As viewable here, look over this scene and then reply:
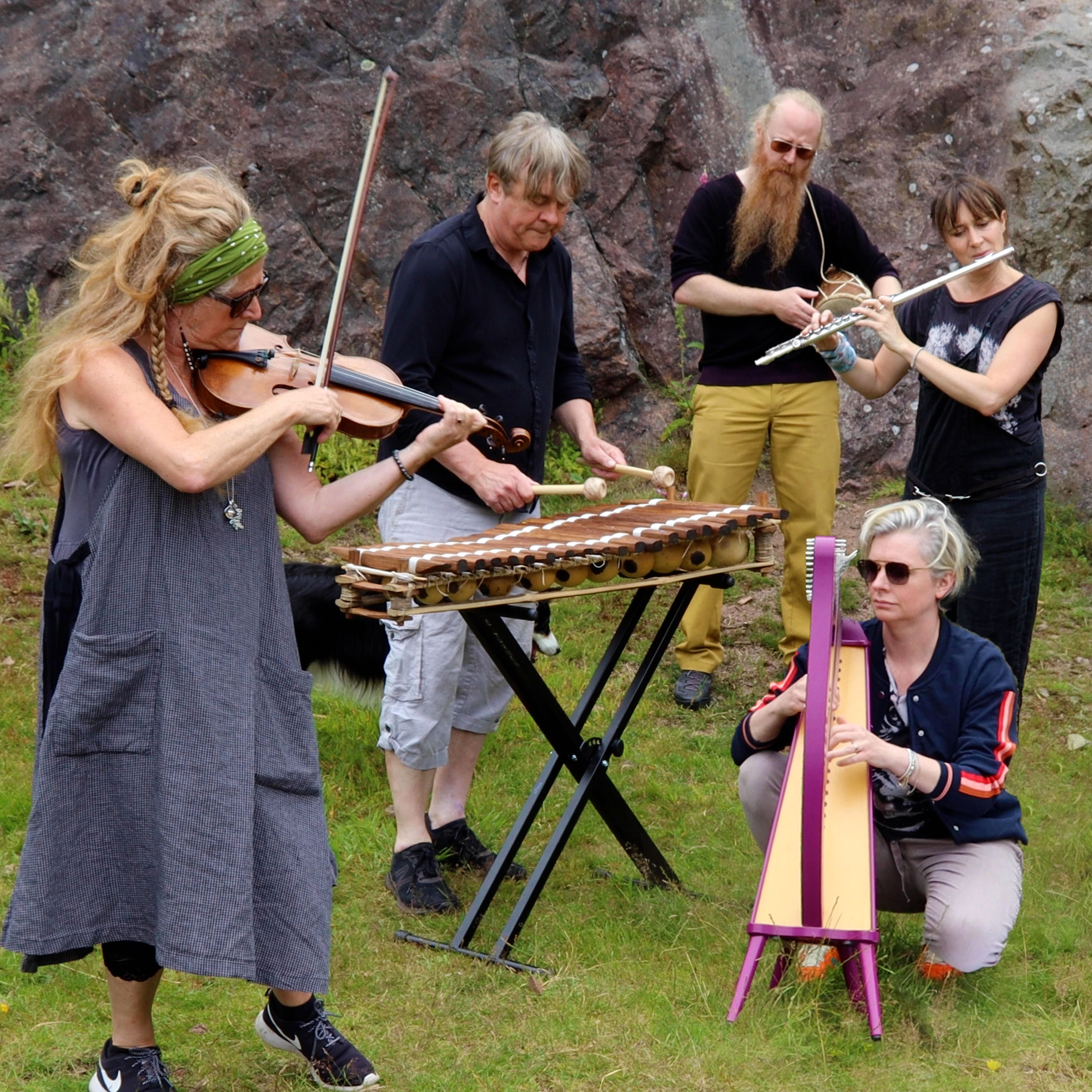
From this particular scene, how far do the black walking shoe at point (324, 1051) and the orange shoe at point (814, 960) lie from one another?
869 millimetres

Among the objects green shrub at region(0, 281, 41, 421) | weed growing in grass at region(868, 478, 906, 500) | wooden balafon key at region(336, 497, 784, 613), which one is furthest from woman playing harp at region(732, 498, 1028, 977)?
green shrub at region(0, 281, 41, 421)

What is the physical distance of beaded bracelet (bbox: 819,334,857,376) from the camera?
3949mm

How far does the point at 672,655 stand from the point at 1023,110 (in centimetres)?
320

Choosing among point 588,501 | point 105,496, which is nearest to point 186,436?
point 105,496

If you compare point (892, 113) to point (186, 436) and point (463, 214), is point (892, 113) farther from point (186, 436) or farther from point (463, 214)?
point (186, 436)

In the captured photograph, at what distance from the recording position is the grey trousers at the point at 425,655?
3.25 metres

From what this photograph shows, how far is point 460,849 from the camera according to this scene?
354 cm

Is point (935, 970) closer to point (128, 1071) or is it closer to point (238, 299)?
point (128, 1071)

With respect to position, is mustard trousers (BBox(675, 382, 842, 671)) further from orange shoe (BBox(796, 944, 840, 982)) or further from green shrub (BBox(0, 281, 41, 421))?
green shrub (BBox(0, 281, 41, 421))

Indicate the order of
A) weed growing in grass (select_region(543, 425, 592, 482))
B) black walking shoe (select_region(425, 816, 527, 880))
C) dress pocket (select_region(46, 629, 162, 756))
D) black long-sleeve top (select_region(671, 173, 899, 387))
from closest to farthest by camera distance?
dress pocket (select_region(46, 629, 162, 756)) < black walking shoe (select_region(425, 816, 527, 880)) < black long-sleeve top (select_region(671, 173, 899, 387)) < weed growing in grass (select_region(543, 425, 592, 482))

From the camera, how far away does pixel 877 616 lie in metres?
2.90

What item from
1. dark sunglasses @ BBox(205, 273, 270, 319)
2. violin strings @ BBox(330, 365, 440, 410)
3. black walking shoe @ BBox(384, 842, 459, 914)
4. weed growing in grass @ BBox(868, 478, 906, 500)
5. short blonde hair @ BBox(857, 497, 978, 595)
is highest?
dark sunglasses @ BBox(205, 273, 270, 319)

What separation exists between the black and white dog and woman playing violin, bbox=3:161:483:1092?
192 centimetres

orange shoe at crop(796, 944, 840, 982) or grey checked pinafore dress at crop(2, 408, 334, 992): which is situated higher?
grey checked pinafore dress at crop(2, 408, 334, 992)
